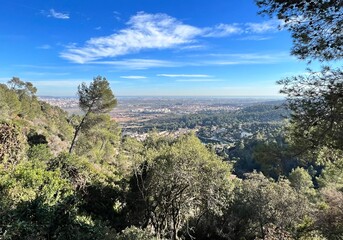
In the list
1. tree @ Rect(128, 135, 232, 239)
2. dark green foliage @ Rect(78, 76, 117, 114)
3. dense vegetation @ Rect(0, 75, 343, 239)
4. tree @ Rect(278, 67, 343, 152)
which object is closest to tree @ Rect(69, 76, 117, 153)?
dark green foliage @ Rect(78, 76, 117, 114)

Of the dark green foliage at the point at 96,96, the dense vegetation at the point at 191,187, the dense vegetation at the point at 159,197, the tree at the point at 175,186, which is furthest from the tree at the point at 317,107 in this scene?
the dark green foliage at the point at 96,96

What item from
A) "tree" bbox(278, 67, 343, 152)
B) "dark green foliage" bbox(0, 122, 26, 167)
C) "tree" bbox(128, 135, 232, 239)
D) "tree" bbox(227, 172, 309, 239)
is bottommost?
"tree" bbox(227, 172, 309, 239)

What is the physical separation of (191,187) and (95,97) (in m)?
11.9

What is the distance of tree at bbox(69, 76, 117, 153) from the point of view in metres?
18.1

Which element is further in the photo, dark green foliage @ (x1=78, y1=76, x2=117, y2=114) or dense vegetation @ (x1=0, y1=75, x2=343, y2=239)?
dark green foliage @ (x1=78, y1=76, x2=117, y2=114)

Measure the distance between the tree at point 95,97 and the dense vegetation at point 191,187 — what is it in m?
7.23

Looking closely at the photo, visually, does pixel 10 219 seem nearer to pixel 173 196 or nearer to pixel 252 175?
pixel 173 196

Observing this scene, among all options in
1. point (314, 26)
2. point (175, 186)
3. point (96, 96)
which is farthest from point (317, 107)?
point (96, 96)

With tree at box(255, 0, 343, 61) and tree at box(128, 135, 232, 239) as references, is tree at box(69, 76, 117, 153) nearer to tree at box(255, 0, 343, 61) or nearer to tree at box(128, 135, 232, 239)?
tree at box(128, 135, 232, 239)

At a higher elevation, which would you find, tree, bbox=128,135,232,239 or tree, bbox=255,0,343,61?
tree, bbox=255,0,343,61

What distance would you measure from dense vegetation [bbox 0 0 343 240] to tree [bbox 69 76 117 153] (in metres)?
7.23

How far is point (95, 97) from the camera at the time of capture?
18.2 meters

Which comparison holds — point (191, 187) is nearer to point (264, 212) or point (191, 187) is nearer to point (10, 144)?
point (264, 212)

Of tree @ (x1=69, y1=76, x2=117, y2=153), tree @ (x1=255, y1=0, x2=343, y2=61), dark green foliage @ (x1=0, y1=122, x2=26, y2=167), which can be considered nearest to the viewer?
tree @ (x1=255, y1=0, x2=343, y2=61)
